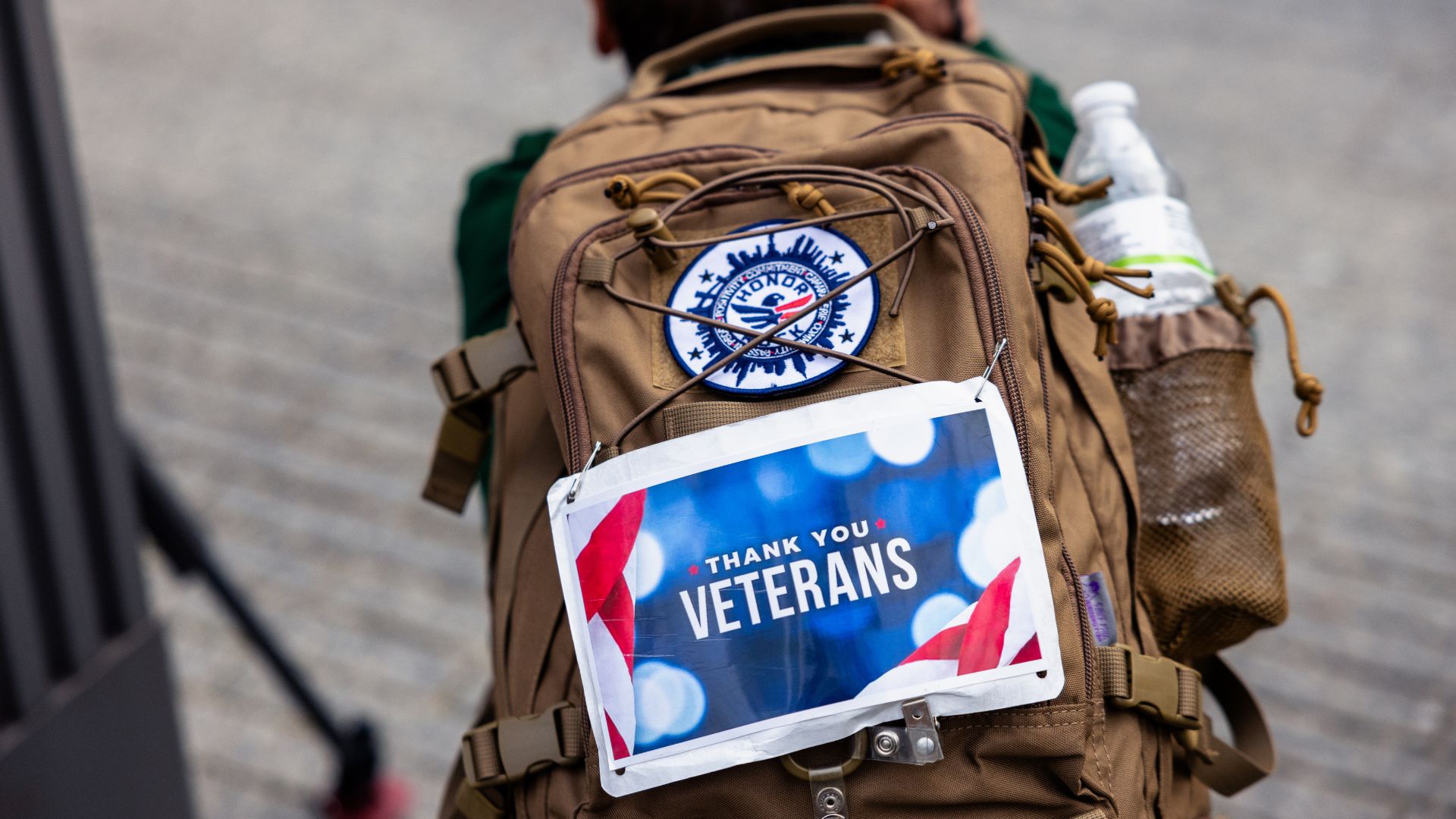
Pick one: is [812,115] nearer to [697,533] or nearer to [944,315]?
[944,315]

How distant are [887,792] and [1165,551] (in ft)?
1.19

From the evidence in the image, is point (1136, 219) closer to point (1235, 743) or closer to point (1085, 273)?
point (1085, 273)

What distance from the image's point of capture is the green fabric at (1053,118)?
1.31 meters

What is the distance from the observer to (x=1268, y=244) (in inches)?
128

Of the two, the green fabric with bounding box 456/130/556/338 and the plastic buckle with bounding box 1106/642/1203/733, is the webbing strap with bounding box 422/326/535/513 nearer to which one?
the green fabric with bounding box 456/130/556/338

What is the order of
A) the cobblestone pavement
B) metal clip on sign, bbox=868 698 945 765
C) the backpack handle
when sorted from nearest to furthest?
metal clip on sign, bbox=868 698 945 765 → the backpack handle → the cobblestone pavement

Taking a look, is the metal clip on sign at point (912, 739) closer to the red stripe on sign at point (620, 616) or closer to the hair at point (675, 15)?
the red stripe on sign at point (620, 616)

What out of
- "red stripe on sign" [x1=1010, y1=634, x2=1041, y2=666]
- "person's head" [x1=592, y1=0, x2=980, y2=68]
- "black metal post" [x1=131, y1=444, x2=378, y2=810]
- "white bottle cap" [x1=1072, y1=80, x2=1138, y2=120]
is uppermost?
"person's head" [x1=592, y1=0, x2=980, y2=68]

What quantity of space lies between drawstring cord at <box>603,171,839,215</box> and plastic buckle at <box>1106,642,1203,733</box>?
17.0 inches

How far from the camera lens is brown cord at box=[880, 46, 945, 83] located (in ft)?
3.59

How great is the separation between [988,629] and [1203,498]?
0.33 m

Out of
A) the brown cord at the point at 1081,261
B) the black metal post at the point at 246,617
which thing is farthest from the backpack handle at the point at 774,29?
the black metal post at the point at 246,617

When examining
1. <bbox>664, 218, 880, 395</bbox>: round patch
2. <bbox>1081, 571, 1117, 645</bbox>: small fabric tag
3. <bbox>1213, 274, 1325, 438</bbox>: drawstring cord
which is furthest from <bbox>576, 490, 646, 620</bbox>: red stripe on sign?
<bbox>1213, 274, 1325, 438</bbox>: drawstring cord

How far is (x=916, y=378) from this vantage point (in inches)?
35.8
